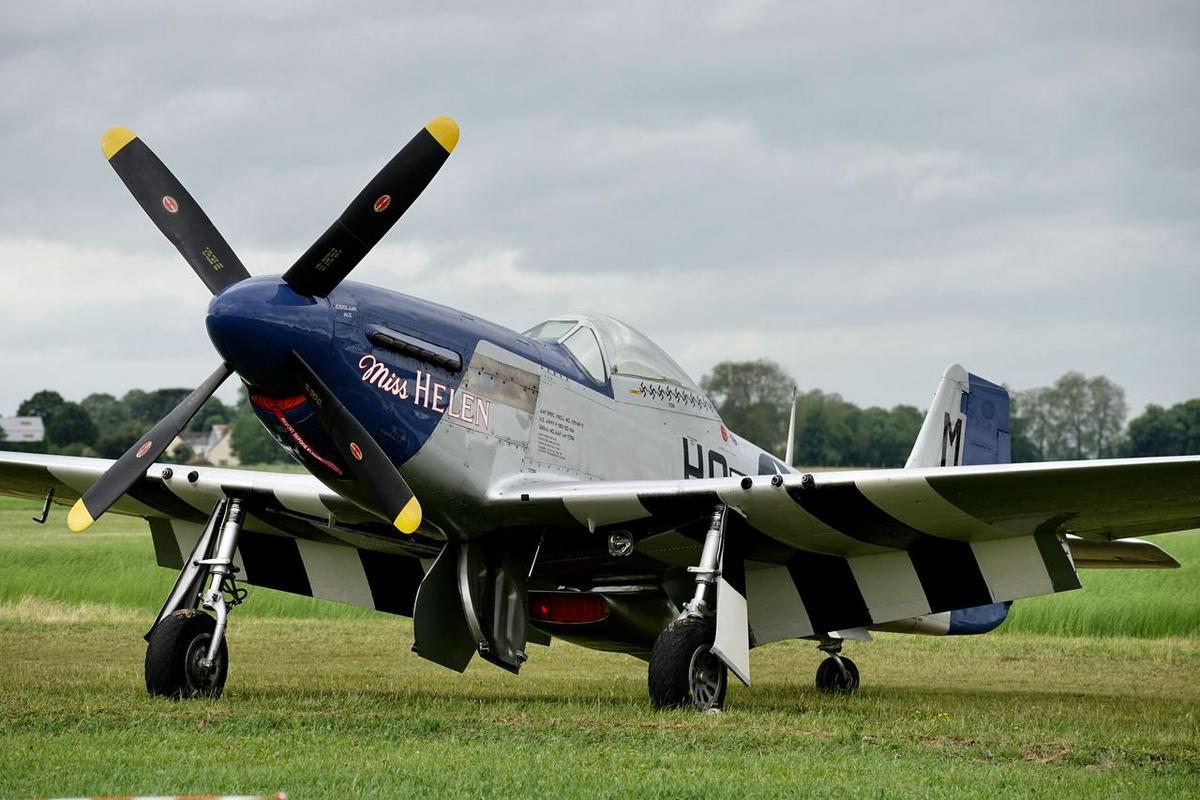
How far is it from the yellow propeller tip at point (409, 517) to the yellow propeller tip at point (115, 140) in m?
3.29

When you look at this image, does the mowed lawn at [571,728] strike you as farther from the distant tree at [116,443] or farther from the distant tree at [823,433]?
the distant tree at [116,443]

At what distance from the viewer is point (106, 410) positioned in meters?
105

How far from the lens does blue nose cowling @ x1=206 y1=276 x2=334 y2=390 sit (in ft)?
27.3

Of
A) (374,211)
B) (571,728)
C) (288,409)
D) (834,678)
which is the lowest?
(834,678)

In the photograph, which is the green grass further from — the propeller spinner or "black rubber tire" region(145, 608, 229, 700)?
the propeller spinner

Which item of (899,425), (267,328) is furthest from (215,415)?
(267,328)

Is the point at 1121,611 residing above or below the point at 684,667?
above

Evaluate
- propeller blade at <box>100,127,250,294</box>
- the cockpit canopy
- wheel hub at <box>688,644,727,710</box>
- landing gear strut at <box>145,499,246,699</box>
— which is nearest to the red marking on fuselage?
propeller blade at <box>100,127,250,294</box>

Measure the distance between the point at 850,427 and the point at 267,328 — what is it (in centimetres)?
5148

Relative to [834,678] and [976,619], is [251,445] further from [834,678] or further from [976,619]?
[834,678]

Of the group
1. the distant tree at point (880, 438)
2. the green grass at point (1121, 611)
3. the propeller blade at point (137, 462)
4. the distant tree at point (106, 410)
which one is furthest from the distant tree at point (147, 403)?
the propeller blade at point (137, 462)

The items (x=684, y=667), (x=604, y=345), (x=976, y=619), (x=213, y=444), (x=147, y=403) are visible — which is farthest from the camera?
(x=147, y=403)

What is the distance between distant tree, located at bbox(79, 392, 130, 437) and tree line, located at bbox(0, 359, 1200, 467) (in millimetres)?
14377

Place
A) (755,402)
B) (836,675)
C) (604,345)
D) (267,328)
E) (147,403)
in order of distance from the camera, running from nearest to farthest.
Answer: (267,328)
(604,345)
(836,675)
(755,402)
(147,403)
